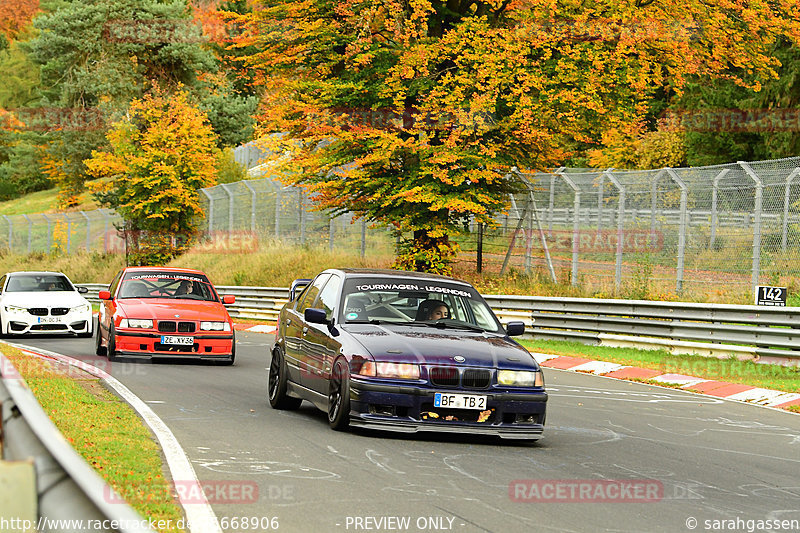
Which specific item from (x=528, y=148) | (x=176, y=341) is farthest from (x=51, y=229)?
(x=176, y=341)

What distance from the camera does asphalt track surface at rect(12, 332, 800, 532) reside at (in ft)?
21.3

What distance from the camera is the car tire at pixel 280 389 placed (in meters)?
11.7

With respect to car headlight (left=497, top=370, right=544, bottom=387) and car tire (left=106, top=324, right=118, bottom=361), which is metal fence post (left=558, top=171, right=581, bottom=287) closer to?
car tire (left=106, top=324, right=118, bottom=361)

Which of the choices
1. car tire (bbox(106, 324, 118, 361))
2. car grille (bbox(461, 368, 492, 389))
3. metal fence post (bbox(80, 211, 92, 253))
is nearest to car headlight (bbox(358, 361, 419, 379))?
car grille (bbox(461, 368, 492, 389))

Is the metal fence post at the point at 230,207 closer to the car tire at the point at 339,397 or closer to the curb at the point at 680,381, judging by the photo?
the curb at the point at 680,381

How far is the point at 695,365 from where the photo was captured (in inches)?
703

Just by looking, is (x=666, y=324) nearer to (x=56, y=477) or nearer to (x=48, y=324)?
(x=48, y=324)

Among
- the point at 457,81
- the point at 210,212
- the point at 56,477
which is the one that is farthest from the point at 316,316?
the point at 210,212

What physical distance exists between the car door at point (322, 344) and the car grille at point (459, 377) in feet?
3.54

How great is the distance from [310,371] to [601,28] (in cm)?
1666

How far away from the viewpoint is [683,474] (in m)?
8.42

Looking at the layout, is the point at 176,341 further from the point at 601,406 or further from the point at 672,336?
the point at 672,336

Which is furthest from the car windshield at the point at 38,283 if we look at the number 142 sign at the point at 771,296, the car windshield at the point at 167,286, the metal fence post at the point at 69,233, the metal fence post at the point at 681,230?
the metal fence post at the point at 69,233

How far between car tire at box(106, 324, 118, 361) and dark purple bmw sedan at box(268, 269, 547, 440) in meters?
6.34
